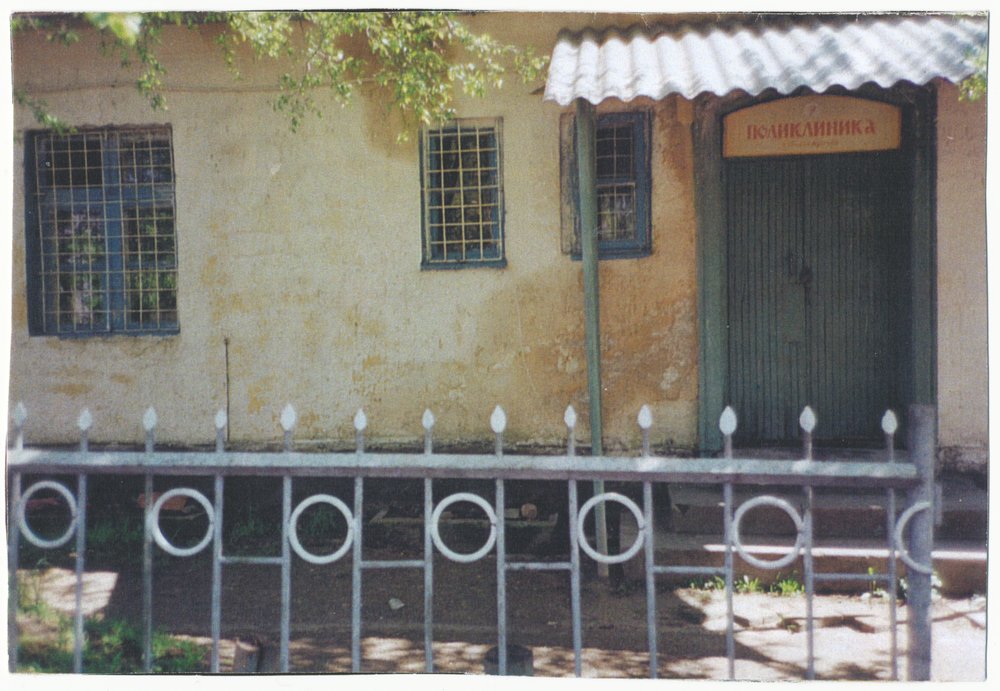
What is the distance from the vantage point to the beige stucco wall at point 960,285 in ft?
14.8

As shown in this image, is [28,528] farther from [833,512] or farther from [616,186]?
[616,186]

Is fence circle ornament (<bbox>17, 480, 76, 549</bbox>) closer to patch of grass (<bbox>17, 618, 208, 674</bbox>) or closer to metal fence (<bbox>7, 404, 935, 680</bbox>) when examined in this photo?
metal fence (<bbox>7, 404, 935, 680</bbox>)

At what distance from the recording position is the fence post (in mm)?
1992

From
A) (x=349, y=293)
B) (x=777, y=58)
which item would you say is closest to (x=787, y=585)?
(x=777, y=58)

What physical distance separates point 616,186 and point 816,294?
167 cm

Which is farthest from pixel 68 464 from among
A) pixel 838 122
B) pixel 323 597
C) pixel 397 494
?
pixel 838 122

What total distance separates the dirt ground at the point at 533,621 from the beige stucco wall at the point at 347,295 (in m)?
1.31

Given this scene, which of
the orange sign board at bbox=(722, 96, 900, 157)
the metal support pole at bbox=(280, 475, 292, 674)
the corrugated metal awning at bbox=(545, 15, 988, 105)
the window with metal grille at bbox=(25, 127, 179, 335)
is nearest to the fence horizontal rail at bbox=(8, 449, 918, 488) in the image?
the metal support pole at bbox=(280, 475, 292, 674)

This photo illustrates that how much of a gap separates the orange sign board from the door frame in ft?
0.20

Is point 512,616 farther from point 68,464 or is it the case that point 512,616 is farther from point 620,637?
point 68,464

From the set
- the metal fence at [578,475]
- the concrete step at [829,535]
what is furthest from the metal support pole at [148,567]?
the concrete step at [829,535]

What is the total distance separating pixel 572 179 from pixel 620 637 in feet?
10.2

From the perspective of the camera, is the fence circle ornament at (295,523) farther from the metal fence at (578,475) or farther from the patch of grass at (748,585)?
the patch of grass at (748,585)

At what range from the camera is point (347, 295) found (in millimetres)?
5211
